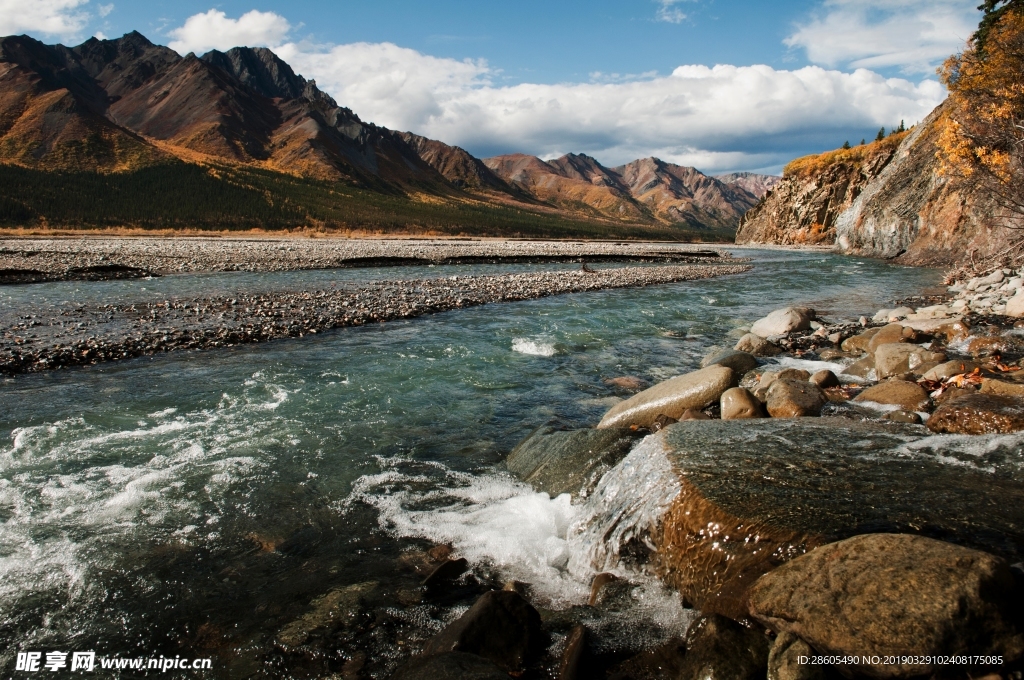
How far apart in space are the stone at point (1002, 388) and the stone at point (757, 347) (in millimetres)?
6779

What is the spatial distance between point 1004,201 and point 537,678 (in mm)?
30937

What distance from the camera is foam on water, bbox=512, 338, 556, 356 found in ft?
52.8

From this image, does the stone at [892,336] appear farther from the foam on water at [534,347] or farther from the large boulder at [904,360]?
the foam on water at [534,347]

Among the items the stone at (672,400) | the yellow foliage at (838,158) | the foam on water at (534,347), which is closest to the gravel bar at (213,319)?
the foam on water at (534,347)

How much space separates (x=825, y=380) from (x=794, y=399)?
1881 mm

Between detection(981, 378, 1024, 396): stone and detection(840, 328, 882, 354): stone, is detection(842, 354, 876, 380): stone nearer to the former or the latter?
detection(840, 328, 882, 354): stone

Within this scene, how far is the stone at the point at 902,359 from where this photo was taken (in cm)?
1124

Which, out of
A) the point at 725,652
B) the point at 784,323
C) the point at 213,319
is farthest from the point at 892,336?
the point at 213,319

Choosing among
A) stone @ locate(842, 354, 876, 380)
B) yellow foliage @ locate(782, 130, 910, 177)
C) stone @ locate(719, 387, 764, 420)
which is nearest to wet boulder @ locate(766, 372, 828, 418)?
stone @ locate(719, 387, 764, 420)

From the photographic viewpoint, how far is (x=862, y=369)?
40.4ft

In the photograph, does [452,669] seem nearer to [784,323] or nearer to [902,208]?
[784,323]

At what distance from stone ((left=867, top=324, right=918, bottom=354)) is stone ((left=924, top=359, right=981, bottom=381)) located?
3.94m

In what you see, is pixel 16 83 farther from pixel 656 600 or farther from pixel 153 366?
pixel 656 600

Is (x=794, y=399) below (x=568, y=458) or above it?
above
